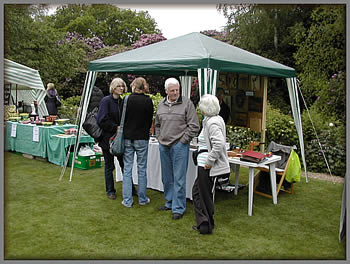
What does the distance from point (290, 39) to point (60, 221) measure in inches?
509

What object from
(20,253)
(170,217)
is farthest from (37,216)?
(170,217)

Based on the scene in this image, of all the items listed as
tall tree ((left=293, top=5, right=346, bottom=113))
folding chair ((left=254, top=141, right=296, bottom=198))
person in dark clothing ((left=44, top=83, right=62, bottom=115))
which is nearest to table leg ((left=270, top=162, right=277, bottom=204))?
folding chair ((left=254, top=141, right=296, bottom=198))

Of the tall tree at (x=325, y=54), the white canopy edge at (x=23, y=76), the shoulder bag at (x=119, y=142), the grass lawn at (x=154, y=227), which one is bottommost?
the grass lawn at (x=154, y=227)

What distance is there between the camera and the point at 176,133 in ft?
13.0

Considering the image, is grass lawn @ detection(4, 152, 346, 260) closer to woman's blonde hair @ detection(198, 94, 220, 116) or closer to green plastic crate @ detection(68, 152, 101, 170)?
green plastic crate @ detection(68, 152, 101, 170)

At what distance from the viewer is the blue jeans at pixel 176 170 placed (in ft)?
13.1

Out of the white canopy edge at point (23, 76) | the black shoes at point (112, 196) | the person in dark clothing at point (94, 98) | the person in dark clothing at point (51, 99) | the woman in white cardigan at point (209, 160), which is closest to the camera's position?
the woman in white cardigan at point (209, 160)

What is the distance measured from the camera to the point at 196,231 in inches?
147

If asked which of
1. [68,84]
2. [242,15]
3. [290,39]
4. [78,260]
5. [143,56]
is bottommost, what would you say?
[78,260]

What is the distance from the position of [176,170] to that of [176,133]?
1.48 ft

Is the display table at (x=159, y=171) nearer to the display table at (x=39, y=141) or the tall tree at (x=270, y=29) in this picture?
the display table at (x=39, y=141)

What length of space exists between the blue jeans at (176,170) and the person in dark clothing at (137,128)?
329 millimetres

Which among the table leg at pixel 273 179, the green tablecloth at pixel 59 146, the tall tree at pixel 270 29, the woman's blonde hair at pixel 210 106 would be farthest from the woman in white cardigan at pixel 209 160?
the tall tree at pixel 270 29

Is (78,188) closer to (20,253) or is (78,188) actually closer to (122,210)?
(122,210)
